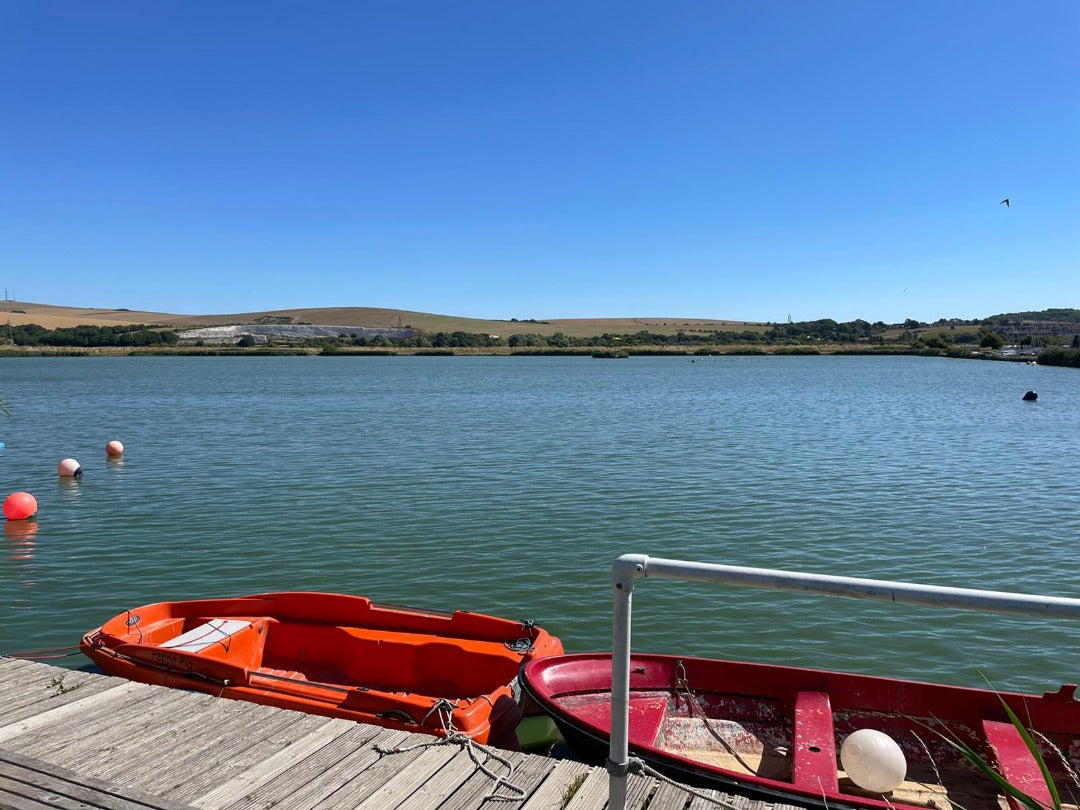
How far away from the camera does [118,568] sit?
13.5 metres

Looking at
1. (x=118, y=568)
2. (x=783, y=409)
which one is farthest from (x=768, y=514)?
(x=783, y=409)

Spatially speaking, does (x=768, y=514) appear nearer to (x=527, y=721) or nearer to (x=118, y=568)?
(x=527, y=721)

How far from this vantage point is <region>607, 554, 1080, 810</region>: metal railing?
2.43 m

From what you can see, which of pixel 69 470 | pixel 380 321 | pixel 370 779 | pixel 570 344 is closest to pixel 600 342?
pixel 570 344

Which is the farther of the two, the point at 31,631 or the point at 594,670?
the point at 31,631

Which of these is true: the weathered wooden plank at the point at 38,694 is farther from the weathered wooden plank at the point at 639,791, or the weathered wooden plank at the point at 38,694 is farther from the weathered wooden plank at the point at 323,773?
the weathered wooden plank at the point at 639,791

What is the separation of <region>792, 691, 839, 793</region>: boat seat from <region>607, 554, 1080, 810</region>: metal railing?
2.45 meters

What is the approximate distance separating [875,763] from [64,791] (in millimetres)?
4974

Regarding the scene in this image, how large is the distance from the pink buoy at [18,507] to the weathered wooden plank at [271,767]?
1401 centimetres

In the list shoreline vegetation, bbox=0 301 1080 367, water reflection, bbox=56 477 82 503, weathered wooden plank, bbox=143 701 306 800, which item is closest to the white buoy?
weathered wooden plank, bbox=143 701 306 800

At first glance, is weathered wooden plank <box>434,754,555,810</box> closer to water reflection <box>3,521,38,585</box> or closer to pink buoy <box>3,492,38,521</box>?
water reflection <box>3,521,38,585</box>

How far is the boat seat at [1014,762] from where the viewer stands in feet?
17.3

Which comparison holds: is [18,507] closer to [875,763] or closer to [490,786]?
[490,786]

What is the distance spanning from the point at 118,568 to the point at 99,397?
3861cm
